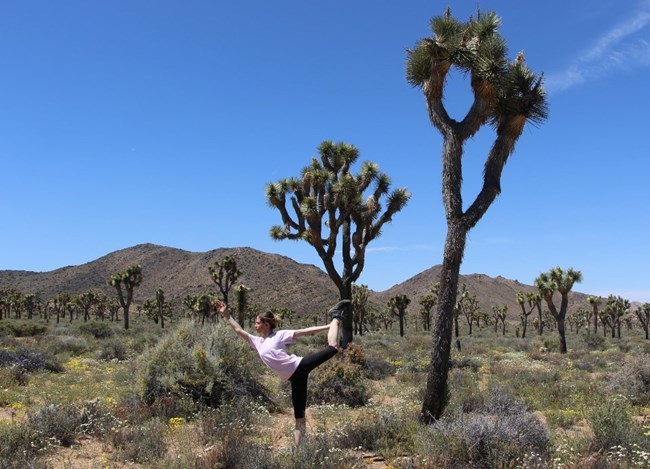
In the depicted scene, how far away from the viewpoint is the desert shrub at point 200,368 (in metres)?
11.1

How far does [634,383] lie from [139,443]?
41.2 feet

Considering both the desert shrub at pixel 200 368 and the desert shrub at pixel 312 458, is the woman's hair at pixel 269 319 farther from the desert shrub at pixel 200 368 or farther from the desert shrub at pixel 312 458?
the desert shrub at pixel 200 368

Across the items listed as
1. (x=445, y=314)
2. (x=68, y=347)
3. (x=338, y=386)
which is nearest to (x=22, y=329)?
(x=68, y=347)

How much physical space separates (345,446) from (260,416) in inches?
98.6

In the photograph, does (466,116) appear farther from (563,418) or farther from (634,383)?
(634,383)

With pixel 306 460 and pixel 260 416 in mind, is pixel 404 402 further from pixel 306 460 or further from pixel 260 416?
pixel 306 460

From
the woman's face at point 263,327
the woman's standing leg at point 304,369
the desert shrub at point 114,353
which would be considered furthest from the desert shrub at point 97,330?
the woman's standing leg at point 304,369

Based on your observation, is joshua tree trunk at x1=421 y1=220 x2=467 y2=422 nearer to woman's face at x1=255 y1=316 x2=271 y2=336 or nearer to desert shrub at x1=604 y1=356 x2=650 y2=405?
woman's face at x1=255 y1=316 x2=271 y2=336

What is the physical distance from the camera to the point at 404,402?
41.8 ft

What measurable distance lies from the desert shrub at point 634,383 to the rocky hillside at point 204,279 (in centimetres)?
8658

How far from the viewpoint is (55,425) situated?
A: 8.34 meters

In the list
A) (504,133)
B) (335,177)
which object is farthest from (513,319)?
(504,133)

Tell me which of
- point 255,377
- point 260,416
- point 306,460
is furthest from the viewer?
point 255,377

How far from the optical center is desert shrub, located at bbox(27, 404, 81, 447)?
26.2 ft
